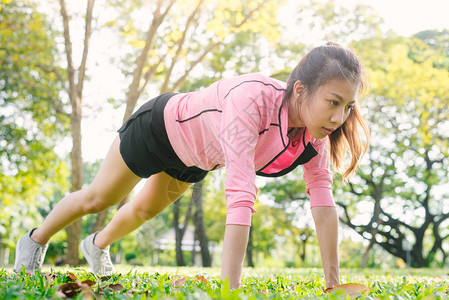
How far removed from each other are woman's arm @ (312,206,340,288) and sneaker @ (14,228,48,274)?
2.09 m

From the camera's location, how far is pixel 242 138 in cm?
207

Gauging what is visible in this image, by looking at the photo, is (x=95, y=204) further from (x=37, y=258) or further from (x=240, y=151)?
(x=240, y=151)

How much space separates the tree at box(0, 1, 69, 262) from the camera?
33.3 ft

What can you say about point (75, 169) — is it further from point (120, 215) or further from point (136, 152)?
point (136, 152)

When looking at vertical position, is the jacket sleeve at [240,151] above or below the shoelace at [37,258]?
above

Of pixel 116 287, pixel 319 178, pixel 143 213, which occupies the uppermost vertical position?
pixel 319 178

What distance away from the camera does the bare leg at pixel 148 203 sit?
123 inches

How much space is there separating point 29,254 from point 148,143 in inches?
53.1

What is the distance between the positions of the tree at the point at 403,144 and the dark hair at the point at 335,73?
919 cm

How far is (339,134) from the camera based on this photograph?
2.63m

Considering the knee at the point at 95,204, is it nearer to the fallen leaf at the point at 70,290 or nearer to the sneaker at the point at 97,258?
the sneaker at the point at 97,258

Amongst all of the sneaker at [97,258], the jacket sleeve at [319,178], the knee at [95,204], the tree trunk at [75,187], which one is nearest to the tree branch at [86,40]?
the tree trunk at [75,187]

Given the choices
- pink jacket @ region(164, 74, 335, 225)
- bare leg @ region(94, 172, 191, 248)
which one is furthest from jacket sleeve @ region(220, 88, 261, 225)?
bare leg @ region(94, 172, 191, 248)

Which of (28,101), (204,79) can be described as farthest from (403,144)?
(28,101)
